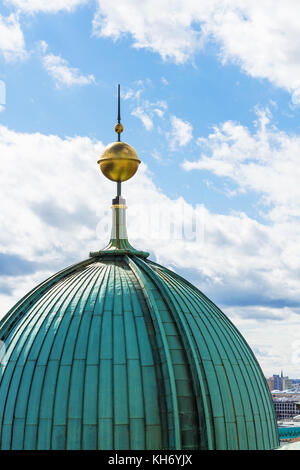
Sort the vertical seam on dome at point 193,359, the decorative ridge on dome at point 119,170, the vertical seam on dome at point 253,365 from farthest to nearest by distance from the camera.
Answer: the decorative ridge on dome at point 119,170 → the vertical seam on dome at point 253,365 → the vertical seam on dome at point 193,359

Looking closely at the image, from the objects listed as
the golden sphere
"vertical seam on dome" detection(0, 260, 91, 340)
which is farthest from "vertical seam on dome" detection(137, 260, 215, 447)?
the golden sphere

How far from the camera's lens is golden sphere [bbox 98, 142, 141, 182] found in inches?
1056

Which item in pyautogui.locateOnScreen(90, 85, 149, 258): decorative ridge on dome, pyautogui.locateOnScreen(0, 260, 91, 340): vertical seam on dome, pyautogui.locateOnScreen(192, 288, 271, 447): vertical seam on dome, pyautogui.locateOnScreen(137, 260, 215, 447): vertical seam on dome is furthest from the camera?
pyautogui.locateOnScreen(90, 85, 149, 258): decorative ridge on dome

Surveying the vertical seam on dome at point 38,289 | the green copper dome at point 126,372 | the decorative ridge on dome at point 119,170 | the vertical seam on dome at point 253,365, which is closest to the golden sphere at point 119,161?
the decorative ridge on dome at point 119,170

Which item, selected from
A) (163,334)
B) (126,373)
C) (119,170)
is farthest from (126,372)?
(119,170)

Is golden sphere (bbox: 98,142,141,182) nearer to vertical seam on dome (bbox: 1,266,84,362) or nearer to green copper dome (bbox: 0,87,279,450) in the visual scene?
green copper dome (bbox: 0,87,279,450)

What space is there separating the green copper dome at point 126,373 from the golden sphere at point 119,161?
191 inches

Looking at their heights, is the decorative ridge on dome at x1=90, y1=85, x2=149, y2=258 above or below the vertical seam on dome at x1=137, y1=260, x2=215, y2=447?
above

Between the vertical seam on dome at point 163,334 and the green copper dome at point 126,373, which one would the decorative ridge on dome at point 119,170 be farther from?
the green copper dome at point 126,373

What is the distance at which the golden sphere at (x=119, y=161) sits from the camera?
26812mm

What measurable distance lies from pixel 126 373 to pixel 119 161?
10.0 metres

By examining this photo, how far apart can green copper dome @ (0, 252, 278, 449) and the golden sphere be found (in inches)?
191

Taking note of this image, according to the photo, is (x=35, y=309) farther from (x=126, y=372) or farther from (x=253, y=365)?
(x=253, y=365)
